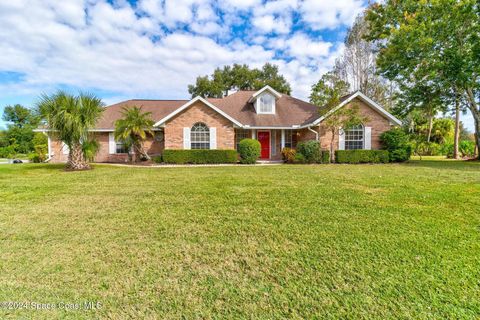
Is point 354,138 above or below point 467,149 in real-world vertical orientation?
above

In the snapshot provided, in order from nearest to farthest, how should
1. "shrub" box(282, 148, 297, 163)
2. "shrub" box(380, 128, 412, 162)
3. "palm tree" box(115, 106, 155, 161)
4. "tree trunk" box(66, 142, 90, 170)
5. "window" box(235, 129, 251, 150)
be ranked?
"tree trunk" box(66, 142, 90, 170)
"palm tree" box(115, 106, 155, 161)
"shrub" box(380, 128, 412, 162)
"shrub" box(282, 148, 297, 163)
"window" box(235, 129, 251, 150)

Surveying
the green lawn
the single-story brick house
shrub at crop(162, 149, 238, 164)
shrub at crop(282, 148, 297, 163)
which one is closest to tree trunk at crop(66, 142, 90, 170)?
the single-story brick house

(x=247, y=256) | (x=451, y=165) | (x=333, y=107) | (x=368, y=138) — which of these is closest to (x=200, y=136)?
(x=333, y=107)

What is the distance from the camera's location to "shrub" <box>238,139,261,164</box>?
15.5 metres

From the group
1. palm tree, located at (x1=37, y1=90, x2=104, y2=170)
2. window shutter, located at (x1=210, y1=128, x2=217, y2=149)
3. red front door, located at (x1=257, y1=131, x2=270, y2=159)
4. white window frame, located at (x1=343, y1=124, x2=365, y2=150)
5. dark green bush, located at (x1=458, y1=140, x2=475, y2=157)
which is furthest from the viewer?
dark green bush, located at (x1=458, y1=140, x2=475, y2=157)

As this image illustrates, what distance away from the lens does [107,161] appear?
18.3m

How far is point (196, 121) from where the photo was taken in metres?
16.5

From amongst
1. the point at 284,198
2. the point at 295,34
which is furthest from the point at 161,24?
the point at 284,198

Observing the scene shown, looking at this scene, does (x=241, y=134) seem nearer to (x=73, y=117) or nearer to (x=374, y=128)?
(x=374, y=128)

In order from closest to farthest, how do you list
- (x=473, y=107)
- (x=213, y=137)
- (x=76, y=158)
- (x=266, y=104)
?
(x=76, y=158) < (x=213, y=137) < (x=473, y=107) < (x=266, y=104)

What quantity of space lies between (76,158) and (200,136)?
760 centimetres

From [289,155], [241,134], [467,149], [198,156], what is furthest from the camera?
[467,149]

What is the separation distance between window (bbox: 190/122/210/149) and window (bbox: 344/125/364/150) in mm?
10281

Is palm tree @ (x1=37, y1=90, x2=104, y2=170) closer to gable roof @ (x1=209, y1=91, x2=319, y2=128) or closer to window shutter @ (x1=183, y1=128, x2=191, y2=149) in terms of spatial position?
window shutter @ (x1=183, y1=128, x2=191, y2=149)
